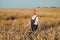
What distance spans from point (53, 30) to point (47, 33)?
10 centimetres

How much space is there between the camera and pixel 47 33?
3066mm

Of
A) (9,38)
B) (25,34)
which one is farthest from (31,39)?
(9,38)

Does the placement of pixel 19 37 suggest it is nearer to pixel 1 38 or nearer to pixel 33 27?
pixel 1 38

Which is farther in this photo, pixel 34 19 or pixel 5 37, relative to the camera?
pixel 34 19

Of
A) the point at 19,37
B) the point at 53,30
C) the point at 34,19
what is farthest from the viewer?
the point at 34,19

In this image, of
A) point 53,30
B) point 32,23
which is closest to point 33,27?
point 32,23

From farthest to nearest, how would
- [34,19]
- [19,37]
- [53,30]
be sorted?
[34,19], [53,30], [19,37]

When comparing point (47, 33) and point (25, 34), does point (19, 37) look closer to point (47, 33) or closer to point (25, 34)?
point (25, 34)

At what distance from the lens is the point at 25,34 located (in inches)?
118

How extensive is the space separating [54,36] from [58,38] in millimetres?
97

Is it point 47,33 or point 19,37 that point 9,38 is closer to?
A: point 19,37

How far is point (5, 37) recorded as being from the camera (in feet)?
9.89

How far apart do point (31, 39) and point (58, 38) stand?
37cm

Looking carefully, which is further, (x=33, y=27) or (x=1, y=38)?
(x=33, y=27)
